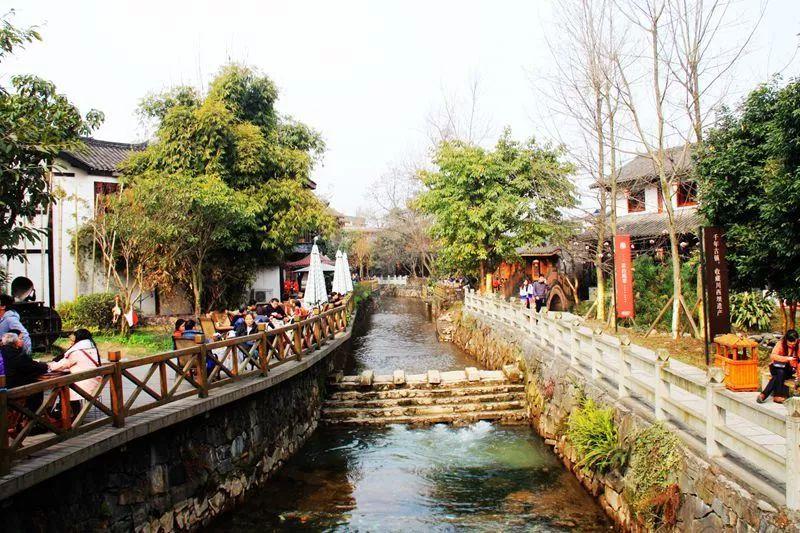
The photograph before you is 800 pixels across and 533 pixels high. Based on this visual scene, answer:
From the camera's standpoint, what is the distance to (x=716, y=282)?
1050cm

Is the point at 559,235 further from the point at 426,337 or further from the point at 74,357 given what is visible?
the point at 74,357

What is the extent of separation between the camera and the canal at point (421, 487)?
818 centimetres

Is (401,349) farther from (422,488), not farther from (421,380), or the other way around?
(422,488)

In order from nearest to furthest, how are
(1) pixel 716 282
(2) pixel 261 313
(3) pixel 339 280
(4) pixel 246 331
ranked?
1. (1) pixel 716 282
2. (4) pixel 246 331
3. (2) pixel 261 313
4. (3) pixel 339 280

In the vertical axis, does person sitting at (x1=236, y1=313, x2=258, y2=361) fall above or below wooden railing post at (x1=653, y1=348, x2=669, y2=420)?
above

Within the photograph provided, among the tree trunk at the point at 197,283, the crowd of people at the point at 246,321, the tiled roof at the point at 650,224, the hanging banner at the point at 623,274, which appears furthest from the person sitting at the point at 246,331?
the tiled roof at the point at 650,224

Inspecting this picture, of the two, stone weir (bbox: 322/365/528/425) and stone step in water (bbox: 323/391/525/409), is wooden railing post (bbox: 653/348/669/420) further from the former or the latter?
stone step in water (bbox: 323/391/525/409)

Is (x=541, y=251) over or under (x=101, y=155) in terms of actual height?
under

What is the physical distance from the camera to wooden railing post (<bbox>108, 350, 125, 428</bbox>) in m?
6.41

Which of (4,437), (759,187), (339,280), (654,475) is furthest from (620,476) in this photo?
(339,280)

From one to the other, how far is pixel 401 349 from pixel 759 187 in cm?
1531

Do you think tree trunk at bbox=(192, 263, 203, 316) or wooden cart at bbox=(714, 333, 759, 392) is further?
tree trunk at bbox=(192, 263, 203, 316)

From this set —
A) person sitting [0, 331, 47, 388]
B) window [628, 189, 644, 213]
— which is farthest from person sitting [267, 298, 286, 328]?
window [628, 189, 644, 213]

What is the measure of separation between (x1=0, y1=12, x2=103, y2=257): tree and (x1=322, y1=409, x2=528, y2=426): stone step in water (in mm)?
7591
